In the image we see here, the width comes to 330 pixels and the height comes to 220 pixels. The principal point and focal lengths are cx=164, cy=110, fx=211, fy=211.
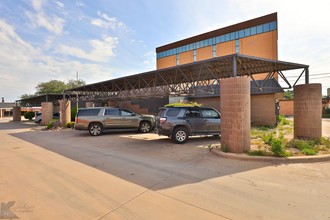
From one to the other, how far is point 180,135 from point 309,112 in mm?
5577

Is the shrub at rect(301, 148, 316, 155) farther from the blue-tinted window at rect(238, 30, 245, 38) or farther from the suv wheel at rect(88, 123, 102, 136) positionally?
the blue-tinted window at rect(238, 30, 245, 38)

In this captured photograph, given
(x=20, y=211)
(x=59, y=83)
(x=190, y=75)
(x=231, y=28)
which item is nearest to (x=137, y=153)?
(x=20, y=211)

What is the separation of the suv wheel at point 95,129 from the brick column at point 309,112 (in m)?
10.8

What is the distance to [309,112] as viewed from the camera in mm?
8961

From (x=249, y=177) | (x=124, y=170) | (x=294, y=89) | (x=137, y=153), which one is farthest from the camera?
(x=294, y=89)

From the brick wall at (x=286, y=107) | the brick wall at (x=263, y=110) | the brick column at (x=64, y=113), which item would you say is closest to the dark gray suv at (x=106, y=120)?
the brick column at (x=64, y=113)

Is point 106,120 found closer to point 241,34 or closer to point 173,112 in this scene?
point 173,112

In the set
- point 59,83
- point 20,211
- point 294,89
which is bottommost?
point 20,211

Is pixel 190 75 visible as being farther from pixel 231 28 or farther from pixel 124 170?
pixel 231 28

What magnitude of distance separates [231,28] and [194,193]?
4417cm

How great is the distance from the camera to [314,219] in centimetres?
309

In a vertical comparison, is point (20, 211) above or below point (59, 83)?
below

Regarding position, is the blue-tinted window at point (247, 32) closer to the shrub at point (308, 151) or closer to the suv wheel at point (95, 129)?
the suv wheel at point (95, 129)

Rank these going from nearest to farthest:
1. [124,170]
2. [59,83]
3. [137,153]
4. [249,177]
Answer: [249,177] < [124,170] < [137,153] < [59,83]
